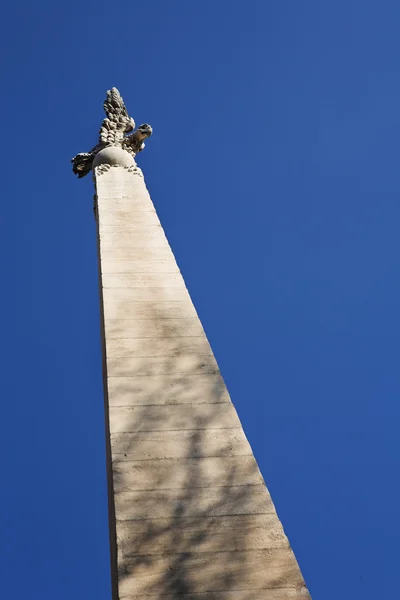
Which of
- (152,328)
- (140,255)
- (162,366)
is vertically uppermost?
(140,255)

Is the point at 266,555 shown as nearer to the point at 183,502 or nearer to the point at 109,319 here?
the point at 183,502

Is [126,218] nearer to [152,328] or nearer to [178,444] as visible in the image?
[152,328]

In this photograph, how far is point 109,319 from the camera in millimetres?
7223

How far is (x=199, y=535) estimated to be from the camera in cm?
473

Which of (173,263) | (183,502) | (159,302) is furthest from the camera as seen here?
(173,263)

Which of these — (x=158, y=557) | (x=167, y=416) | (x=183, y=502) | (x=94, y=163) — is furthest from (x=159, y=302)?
(x=94, y=163)

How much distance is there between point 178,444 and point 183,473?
32 centimetres

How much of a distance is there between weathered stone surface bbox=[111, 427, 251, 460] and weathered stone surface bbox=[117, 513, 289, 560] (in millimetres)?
650

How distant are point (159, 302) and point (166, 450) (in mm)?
2574

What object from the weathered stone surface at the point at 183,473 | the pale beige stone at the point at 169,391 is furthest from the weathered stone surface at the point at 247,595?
the pale beige stone at the point at 169,391

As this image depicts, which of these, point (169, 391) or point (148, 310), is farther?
point (148, 310)

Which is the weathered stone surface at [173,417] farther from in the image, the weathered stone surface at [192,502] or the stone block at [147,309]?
the stone block at [147,309]

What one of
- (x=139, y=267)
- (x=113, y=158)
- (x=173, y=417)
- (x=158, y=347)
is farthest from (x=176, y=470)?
(x=113, y=158)

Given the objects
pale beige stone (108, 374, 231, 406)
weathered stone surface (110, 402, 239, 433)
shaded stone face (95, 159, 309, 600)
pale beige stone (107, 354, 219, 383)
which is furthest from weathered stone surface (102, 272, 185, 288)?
weathered stone surface (110, 402, 239, 433)
